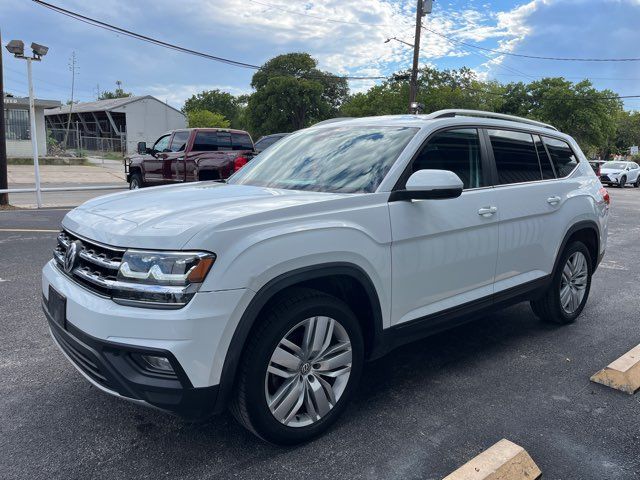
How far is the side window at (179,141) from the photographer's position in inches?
484

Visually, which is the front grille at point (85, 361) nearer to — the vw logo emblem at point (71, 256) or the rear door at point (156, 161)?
the vw logo emblem at point (71, 256)

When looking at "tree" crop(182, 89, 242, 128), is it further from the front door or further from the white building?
the front door

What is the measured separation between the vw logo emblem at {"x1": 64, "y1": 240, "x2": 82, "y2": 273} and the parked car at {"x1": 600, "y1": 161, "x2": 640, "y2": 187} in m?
29.8

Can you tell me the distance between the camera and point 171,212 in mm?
2693

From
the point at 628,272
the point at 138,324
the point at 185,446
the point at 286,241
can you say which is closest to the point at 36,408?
the point at 185,446

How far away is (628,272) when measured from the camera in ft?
22.9

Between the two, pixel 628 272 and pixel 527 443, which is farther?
pixel 628 272

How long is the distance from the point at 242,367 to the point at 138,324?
524mm

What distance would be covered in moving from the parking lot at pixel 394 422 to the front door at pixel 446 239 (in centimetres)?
59

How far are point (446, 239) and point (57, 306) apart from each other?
2.30m

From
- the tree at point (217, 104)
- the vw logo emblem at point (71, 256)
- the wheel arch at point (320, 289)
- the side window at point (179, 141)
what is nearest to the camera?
the wheel arch at point (320, 289)

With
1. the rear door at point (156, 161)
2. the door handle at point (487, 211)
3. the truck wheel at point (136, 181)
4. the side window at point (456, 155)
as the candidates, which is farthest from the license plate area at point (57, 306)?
the truck wheel at point (136, 181)

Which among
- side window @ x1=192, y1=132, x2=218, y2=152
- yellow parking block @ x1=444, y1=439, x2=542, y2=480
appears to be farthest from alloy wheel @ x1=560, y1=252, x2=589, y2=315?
side window @ x1=192, y1=132, x2=218, y2=152

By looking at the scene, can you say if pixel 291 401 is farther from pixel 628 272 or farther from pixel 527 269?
pixel 628 272
